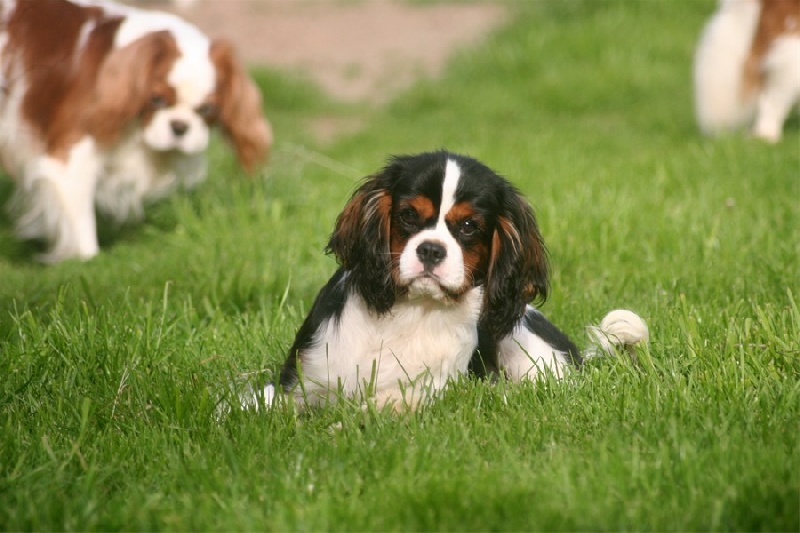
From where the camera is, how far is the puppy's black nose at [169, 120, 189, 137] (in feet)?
18.7

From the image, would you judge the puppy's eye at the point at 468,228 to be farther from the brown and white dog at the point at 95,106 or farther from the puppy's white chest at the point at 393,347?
the brown and white dog at the point at 95,106

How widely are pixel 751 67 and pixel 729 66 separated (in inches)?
6.2

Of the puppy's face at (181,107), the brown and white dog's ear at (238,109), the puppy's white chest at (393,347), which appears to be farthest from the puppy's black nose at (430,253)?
the brown and white dog's ear at (238,109)

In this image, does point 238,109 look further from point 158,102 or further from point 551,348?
point 551,348

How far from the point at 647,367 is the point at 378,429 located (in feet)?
2.67

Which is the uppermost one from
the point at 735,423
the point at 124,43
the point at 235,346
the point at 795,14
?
the point at 795,14

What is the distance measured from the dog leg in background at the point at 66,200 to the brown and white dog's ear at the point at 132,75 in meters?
0.28

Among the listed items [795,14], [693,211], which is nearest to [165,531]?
[693,211]

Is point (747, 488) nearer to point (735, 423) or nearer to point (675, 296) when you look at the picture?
point (735, 423)

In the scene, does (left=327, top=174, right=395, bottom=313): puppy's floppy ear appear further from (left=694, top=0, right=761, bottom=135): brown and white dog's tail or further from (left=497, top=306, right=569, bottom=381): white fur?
(left=694, top=0, right=761, bottom=135): brown and white dog's tail

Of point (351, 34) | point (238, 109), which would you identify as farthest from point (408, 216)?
point (351, 34)

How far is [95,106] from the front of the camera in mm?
5680

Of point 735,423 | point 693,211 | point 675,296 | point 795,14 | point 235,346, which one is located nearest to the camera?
point 735,423

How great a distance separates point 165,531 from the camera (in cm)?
235
